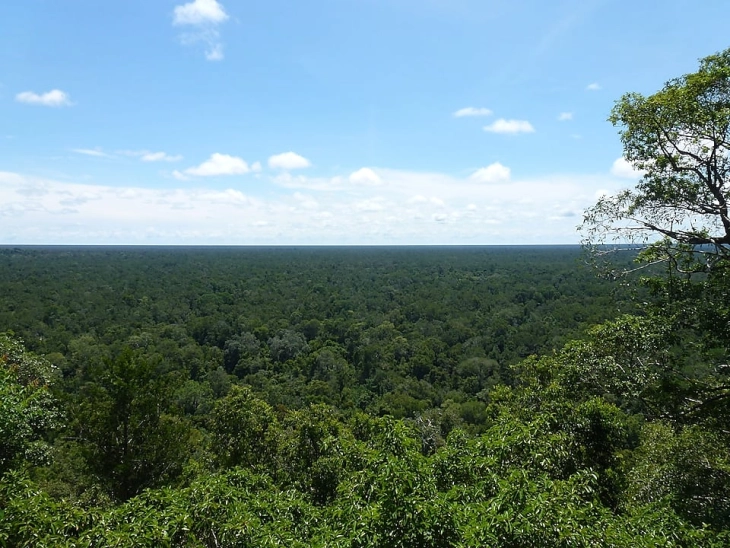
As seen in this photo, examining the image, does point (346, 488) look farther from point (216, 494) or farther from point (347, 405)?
point (347, 405)

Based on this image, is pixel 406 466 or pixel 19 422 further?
pixel 19 422

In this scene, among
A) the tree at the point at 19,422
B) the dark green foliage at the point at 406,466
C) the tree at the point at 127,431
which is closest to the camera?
the dark green foliage at the point at 406,466

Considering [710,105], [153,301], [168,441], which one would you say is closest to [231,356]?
[153,301]

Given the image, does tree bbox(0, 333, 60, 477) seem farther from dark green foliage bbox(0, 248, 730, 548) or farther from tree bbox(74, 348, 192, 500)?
tree bbox(74, 348, 192, 500)

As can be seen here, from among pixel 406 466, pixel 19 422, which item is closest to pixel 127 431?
pixel 19 422

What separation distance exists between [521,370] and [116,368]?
51.6ft

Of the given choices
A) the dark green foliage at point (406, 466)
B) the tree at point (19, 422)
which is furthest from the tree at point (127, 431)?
the tree at point (19, 422)

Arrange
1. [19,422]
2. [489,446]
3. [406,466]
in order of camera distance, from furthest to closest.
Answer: [19,422], [489,446], [406,466]

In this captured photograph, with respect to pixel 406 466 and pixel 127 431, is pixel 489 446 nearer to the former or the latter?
pixel 406 466

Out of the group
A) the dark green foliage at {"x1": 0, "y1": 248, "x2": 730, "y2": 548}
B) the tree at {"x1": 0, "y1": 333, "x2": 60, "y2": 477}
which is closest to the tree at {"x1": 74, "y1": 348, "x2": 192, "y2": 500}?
the dark green foliage at {"x1": 0, "y1": 248, "x2": 730, "y2": 548}

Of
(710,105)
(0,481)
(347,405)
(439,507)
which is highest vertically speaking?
(710,105)

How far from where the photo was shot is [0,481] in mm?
7797

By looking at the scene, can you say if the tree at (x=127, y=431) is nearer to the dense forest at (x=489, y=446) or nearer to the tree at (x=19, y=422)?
the dense forest at (x=489, y=446)

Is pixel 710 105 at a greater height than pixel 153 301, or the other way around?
pixel 710 105
